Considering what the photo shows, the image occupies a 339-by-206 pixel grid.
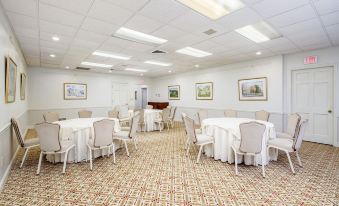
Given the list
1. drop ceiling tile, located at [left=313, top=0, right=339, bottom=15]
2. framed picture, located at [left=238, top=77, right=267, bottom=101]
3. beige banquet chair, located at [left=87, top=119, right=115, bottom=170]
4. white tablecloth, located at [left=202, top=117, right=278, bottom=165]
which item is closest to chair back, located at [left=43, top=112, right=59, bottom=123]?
beige banquet chair, located at [left=87, top=119, right=115, bottom=170]

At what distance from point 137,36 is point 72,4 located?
1.66 m

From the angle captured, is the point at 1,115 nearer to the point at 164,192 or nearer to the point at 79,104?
the point at 164,192

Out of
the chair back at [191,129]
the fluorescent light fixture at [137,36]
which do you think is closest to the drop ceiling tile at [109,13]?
the fluorescent light fixture at [137,36]

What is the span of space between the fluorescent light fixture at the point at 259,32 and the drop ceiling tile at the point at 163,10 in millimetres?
1527

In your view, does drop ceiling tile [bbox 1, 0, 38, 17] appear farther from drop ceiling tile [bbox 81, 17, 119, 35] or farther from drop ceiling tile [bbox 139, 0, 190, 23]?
drop ceiling tile [bbox 139, 0, 190, 23]

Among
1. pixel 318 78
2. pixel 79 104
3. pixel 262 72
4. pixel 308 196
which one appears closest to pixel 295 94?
pixel 318 78

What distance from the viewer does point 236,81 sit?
6.79 meters

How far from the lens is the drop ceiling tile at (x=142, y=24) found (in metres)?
3.00

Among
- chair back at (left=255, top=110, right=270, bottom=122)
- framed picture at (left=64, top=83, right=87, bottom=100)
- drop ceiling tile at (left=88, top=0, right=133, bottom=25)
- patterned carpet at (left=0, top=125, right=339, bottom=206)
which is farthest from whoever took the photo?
framed picture at (left=64, top=83, right=87, bottom=100)

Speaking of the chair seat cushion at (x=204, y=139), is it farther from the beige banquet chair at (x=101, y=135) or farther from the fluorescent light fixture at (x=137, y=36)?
the fluorescent light fixture at (x=137, y=36)

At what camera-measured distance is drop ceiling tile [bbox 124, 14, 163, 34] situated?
2998 mm

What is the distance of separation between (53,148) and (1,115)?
917 millimetres

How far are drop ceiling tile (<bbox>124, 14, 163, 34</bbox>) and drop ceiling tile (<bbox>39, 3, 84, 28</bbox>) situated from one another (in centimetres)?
87

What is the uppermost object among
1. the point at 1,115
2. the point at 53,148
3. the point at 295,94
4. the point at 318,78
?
the point at 318,78
